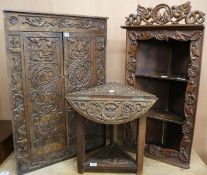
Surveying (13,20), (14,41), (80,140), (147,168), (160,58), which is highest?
(13,20)

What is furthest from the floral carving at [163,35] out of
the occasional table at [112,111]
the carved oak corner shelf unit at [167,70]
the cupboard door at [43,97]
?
the cupboard door at [43,97]

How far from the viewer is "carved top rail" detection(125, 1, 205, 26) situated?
1793mm

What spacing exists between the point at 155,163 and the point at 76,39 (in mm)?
1346

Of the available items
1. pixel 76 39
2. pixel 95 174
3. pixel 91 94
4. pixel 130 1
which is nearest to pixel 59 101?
pixel 91 94

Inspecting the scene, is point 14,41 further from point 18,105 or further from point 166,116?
point 166,116

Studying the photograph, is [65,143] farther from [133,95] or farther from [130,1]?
[130,1]

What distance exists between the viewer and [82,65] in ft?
6.89

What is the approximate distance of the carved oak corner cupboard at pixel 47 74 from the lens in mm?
1777

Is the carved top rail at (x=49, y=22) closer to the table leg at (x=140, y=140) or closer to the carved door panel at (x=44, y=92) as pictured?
the carved door panel at (x=44, y=92)

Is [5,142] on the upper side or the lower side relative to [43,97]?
lower

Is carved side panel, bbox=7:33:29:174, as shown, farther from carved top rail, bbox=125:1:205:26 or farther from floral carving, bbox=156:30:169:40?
floral carving, bbox=156:30:169:40

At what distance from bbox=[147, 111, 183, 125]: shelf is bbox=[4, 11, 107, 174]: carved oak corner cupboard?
612 mm

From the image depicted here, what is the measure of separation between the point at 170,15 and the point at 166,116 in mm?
924

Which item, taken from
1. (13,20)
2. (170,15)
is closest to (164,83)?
(170,15)
